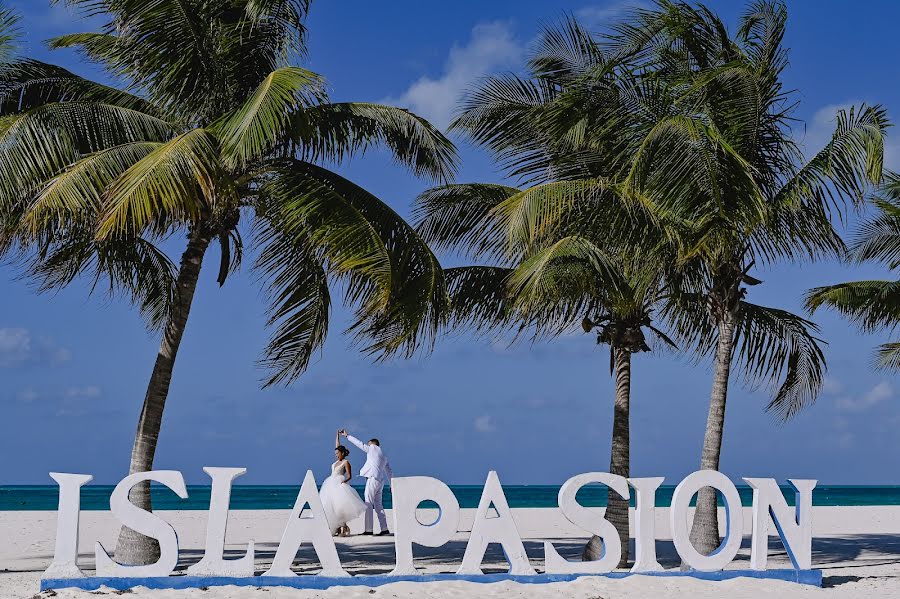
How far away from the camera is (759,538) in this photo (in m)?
11.3

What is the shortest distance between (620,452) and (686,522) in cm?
236


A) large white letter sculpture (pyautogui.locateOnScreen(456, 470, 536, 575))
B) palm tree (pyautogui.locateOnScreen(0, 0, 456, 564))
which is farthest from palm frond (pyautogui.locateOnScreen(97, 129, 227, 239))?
large white letter sculpture (pyautogui.locateOnScreen(456, 470, 536, 575))

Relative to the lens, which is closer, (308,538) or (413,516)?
(308,538)

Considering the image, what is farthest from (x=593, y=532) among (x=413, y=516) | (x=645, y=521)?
(x=413, y=516)

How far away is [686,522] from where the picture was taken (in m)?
10.8

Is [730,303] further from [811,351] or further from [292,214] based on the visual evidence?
[292,214]

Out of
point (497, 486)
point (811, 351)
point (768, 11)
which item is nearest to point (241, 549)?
point (497, 486)

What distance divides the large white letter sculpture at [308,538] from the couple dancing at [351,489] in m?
4.90

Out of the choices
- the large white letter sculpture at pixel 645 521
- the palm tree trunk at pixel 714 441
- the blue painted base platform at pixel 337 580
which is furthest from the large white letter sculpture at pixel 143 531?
the palm tree trunk at pixel 714 441

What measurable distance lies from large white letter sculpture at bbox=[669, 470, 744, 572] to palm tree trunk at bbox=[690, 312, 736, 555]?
1.74 m

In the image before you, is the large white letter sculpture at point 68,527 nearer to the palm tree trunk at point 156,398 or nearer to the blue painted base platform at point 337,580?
the blue painted base platform at point 337,580

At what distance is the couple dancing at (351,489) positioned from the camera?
1555 cm

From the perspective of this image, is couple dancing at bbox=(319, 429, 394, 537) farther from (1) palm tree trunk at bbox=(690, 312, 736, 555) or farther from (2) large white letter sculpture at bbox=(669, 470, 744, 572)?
(2) large white letter sculpture at bbox=(669, 470, 744, 572)

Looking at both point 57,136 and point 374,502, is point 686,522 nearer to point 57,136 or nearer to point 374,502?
point 374,502
